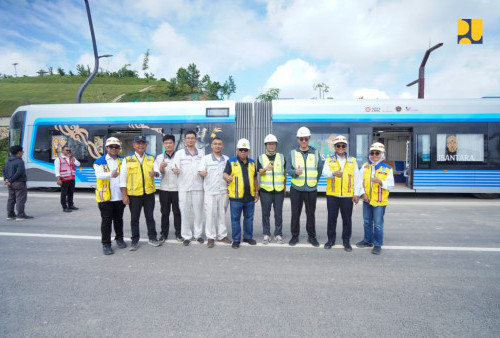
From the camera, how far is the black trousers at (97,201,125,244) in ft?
15.7

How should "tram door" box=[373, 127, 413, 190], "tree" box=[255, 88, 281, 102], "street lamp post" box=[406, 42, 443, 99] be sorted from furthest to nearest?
1. "tree" box=[255, 88, 281, 102]
2. "street lamp post" box=[406, 42, 443, 99]
3. "tram door" box=[373, 127, 413, 190]

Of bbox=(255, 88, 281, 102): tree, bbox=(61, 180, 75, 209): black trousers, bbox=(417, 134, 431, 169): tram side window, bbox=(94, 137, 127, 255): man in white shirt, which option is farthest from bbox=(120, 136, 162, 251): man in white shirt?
bbox=(255, 88, 281, 102): tree

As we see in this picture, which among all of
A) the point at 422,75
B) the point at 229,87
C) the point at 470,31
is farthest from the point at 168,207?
the point at 229,87

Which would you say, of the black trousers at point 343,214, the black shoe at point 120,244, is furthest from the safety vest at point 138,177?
the black trousers at point 343,214

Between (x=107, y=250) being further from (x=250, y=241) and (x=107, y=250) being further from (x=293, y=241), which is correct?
(x=293, y=241)

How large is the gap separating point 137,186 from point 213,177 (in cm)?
126

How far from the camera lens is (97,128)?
11000 millimetres

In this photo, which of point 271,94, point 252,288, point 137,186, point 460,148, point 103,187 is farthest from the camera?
point 271,94

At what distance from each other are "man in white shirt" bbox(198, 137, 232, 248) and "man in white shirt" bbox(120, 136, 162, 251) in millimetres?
885

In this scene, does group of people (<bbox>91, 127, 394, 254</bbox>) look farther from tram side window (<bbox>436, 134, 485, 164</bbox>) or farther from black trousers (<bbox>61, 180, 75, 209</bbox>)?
tram side window (<bbox>436, 134, 485, 164</bbox>)

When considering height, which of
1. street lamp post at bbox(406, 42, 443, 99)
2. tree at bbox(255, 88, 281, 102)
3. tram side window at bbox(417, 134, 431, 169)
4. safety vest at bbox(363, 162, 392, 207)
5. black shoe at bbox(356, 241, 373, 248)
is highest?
tree at bbox(255, 88, 281, 102)

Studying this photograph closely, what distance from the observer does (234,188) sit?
207 inches

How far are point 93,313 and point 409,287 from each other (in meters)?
3.48

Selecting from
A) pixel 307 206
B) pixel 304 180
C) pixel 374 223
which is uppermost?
pixel 304 180
